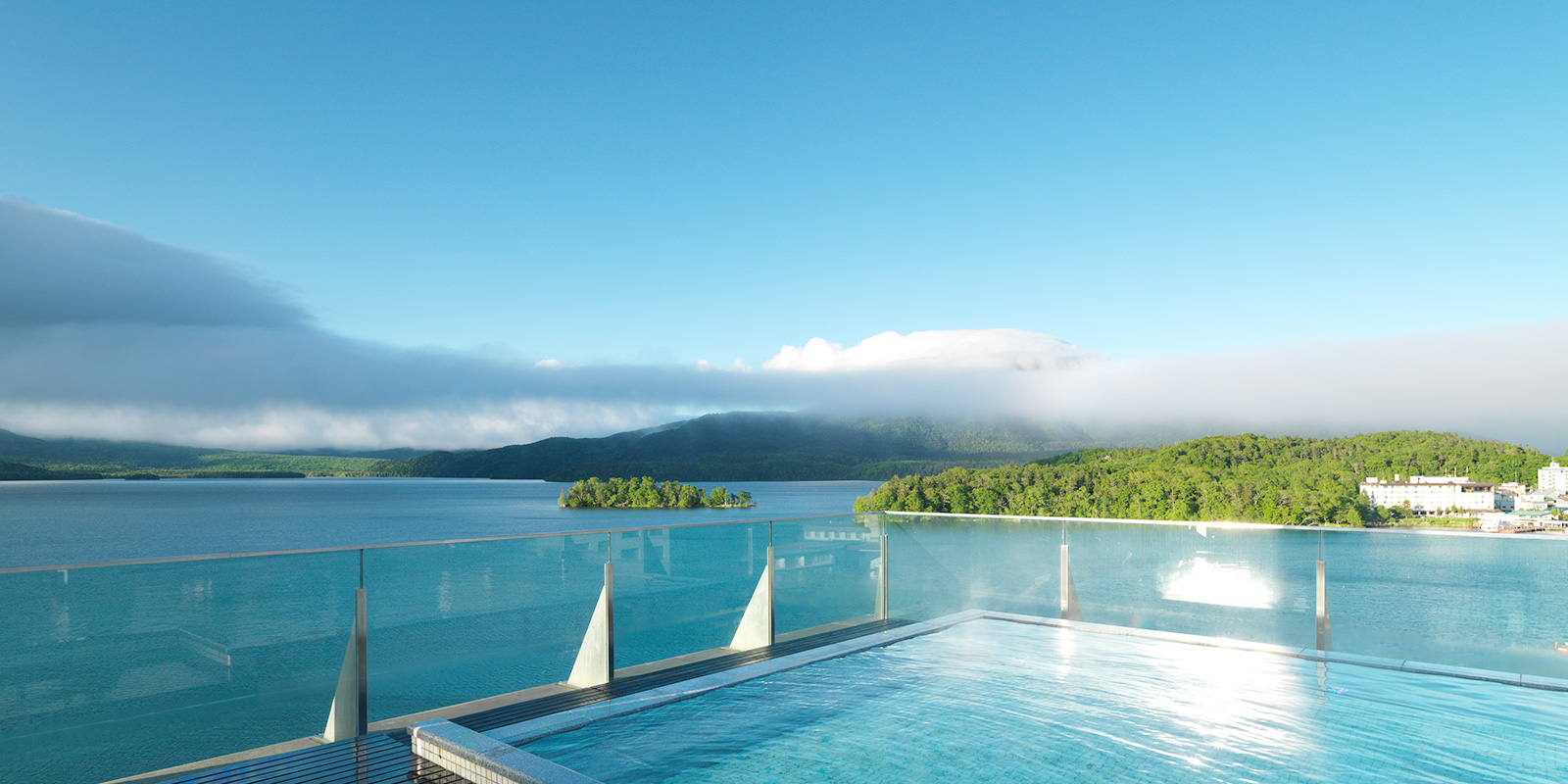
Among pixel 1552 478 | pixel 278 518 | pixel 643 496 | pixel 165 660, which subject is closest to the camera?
pixel 165 660

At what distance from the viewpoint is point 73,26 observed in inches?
882

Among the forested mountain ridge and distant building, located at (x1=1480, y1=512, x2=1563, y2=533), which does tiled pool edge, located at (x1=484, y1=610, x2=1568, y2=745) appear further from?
the forested mountain ridge

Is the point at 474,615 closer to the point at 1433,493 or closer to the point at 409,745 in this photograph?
the point at 409,745

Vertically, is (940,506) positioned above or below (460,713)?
below

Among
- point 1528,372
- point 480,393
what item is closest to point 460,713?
point 1528,372

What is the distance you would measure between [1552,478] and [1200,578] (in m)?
43.4

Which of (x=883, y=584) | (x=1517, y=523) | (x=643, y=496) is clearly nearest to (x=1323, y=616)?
(x=883, y=584)

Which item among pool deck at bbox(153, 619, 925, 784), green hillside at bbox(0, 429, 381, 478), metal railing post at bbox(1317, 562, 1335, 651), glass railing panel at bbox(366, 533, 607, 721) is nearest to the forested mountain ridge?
metal railing post at bbox(1317, 562, 1335, 651)

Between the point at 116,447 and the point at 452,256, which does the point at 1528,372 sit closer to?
the point at 452,256

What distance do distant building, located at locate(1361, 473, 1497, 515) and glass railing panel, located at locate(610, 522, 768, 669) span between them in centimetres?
3821

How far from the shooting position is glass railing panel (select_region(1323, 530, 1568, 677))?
4.56 metres

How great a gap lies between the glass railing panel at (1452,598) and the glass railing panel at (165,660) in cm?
567

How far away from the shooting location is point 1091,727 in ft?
12.3

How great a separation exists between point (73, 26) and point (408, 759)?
2931cm
